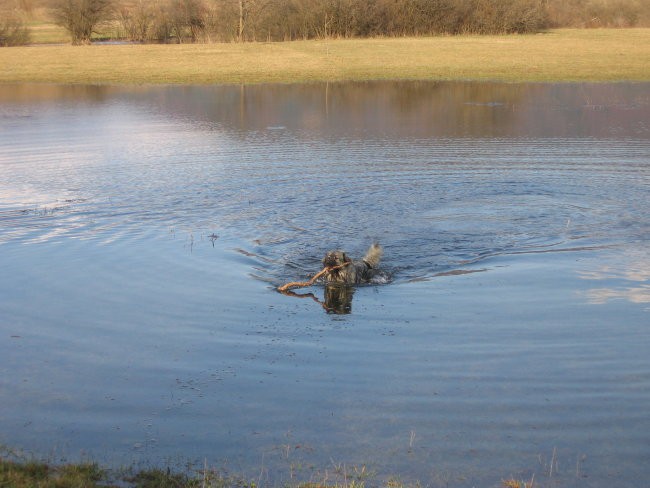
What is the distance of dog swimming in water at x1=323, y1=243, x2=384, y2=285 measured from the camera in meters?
10.8

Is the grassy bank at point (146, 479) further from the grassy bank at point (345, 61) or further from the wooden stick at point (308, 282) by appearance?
the grassy bank at point (345, 61)

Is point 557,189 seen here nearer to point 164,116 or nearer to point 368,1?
point 164,116

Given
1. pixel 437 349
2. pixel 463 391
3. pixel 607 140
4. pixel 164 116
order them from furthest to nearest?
pixel 164 116 → pixel 607 140 → pixel 437 349 → pixel 463 391

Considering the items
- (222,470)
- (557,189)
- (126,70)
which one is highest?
(126,70)

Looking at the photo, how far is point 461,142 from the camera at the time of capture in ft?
71.5

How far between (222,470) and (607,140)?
1835 cm

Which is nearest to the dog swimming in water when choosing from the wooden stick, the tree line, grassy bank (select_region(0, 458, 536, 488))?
the wooden stick

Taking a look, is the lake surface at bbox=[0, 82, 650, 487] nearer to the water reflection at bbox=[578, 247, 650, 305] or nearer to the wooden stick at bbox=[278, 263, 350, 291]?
the water reflection at bbox=[578, 247, 650, 305]

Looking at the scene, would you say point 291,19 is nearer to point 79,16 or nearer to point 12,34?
point 79,16

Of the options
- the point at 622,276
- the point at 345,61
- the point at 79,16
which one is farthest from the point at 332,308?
the point at 79,16

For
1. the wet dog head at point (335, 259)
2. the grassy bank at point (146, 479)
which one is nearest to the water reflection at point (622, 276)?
the wet dog head at point (335, 259)

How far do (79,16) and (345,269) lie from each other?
5452cm

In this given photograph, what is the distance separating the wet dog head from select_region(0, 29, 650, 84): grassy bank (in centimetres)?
2907

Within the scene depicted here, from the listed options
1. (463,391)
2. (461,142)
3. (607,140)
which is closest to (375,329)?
(463,391)
